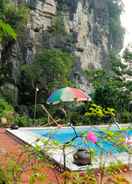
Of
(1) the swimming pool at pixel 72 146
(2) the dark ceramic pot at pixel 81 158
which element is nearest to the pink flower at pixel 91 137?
(1) the swimming pool at pixel 72 146

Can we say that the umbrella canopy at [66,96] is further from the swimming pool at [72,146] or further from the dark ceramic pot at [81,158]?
the dark ceramic pot at [81,158]

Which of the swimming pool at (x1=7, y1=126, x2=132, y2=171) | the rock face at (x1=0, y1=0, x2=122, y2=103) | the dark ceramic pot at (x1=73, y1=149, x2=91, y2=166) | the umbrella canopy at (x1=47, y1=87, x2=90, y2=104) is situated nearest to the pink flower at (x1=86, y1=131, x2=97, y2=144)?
Result: the swimming pool at (x1=7, y1=126, x2=132, y2=171)

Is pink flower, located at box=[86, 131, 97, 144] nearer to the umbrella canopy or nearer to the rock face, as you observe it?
the umbrella canopy

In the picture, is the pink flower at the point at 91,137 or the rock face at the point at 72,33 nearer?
the pink flower at the point at 91,137

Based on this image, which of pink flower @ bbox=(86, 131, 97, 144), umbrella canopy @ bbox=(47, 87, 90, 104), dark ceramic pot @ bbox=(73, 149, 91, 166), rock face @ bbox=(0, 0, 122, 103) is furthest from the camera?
rock face @ bbox=(0, 0, 122, 103)

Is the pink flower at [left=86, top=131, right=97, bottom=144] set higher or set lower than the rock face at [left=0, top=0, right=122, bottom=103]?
lower

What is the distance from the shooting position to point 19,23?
17.7 metres

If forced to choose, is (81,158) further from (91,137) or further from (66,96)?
(66,96)

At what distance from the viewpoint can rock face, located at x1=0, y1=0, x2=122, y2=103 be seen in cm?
1894

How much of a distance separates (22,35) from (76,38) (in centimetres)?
534

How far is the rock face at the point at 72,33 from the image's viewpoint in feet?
62.1

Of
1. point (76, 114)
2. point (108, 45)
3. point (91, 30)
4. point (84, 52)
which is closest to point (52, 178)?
point (76, 114)

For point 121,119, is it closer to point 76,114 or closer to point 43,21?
point 76,114

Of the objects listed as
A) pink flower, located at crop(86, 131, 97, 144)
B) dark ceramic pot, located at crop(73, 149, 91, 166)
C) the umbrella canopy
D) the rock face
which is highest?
the rock face
